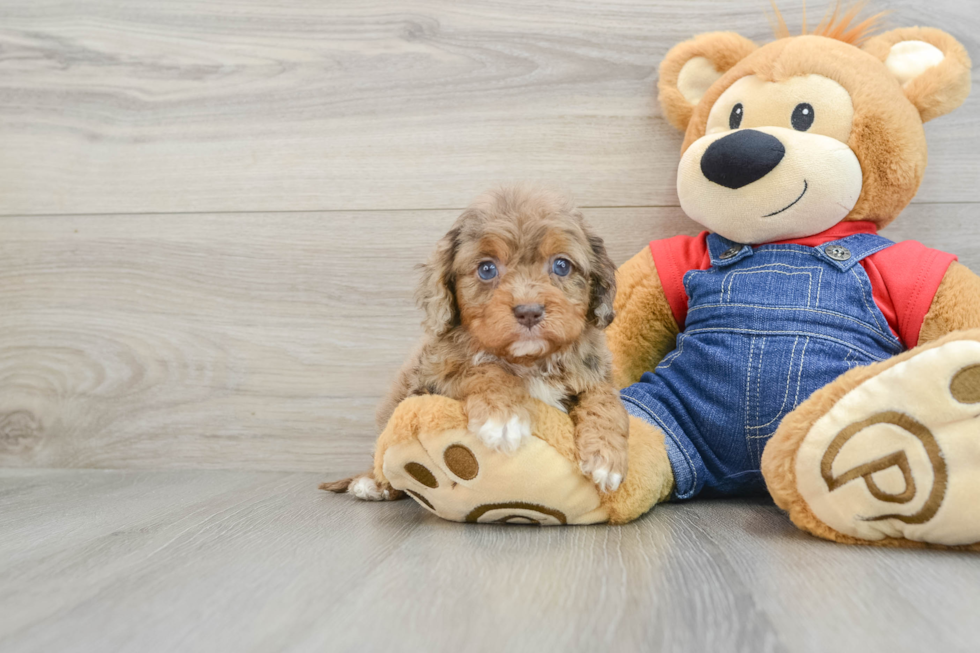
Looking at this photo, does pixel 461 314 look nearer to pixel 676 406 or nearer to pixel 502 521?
pixel 502 521

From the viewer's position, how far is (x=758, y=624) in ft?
2.96

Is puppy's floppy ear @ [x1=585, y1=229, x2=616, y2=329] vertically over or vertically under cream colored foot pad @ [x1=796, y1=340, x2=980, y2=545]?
over

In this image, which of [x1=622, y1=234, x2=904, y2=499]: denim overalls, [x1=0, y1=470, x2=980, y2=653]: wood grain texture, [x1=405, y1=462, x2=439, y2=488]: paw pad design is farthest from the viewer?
[x1=622, y1=234, x2=904, y2=499]: denim overalls

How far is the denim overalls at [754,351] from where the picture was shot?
1470mm

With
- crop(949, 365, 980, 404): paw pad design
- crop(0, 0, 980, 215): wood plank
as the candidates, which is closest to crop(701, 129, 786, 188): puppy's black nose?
crop(0, 0, 980, 215): wood plank

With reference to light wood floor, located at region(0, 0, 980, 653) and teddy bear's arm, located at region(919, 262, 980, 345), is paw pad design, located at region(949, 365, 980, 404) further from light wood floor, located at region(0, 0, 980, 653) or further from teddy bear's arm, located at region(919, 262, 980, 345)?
light wood floor, located at region(0, 0, 980, 653)

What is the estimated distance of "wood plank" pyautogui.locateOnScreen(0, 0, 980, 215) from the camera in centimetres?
199

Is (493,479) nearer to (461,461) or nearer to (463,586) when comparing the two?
(461,461)

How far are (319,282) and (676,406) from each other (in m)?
1.14

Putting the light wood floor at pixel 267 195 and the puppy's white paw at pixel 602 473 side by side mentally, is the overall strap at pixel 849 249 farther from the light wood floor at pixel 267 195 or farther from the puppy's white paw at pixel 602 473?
the puppy's white paw at pixel 602 473

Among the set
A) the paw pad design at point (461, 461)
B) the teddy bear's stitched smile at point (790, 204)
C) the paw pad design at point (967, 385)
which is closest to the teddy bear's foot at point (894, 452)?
the paw pad design at point (967, 385)

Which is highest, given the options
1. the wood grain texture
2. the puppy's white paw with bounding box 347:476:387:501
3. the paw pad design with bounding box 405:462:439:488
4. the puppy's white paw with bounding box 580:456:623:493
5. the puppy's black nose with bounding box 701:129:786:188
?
the puppy's black nose with bounding box 701:129:786:188

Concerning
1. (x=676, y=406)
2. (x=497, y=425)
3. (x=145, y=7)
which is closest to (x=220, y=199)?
(x=145, y=7)

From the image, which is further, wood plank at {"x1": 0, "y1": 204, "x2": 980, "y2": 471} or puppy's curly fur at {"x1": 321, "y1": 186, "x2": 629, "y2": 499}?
wood plank at {"x1": 0, "y1": 204, "x2": 980, "y2": 471}
